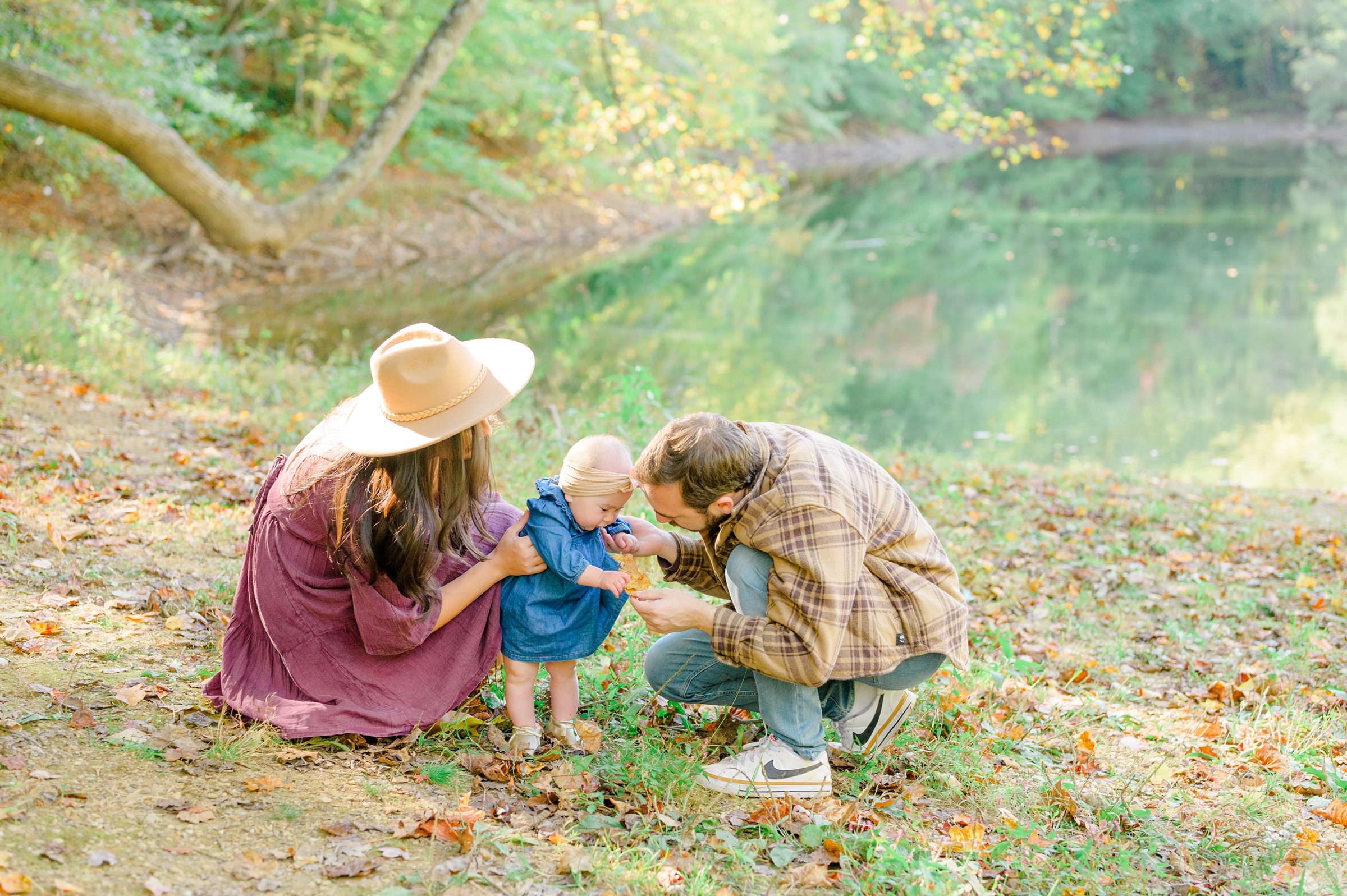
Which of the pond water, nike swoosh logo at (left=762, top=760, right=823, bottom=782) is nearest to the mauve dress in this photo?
nike swoosh logo at (left=762, top=760, right=823, bottom=782)

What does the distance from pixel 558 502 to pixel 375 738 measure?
941 mm

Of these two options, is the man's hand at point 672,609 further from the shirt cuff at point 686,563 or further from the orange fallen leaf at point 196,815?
the orange fallen leaf at point 196,815

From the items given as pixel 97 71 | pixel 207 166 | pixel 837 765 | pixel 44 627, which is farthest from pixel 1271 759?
pixel 97 71

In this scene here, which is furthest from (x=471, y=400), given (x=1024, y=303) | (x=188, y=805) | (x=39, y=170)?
(x=1024, y=303)

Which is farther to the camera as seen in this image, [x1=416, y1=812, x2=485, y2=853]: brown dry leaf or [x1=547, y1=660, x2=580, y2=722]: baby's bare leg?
[x1=547, y1=660, x2=580, y2=722]: baby's bare leg

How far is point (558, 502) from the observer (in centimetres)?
316

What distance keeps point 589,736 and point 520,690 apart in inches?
10.7

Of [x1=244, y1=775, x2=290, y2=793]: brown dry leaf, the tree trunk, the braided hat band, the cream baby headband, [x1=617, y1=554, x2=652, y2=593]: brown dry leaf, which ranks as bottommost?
[x1=244, y1=775, x2=290, y2=793]: brown dry leaf

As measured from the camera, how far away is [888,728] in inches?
135

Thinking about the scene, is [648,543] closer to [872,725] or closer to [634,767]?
[634,767]

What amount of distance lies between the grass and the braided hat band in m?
1.02

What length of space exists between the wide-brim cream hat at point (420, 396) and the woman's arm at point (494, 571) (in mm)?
389

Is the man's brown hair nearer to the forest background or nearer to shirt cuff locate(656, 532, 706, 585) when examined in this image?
shirt cuff locate(656, 532, 706, 585)

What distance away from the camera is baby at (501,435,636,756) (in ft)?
10.3
